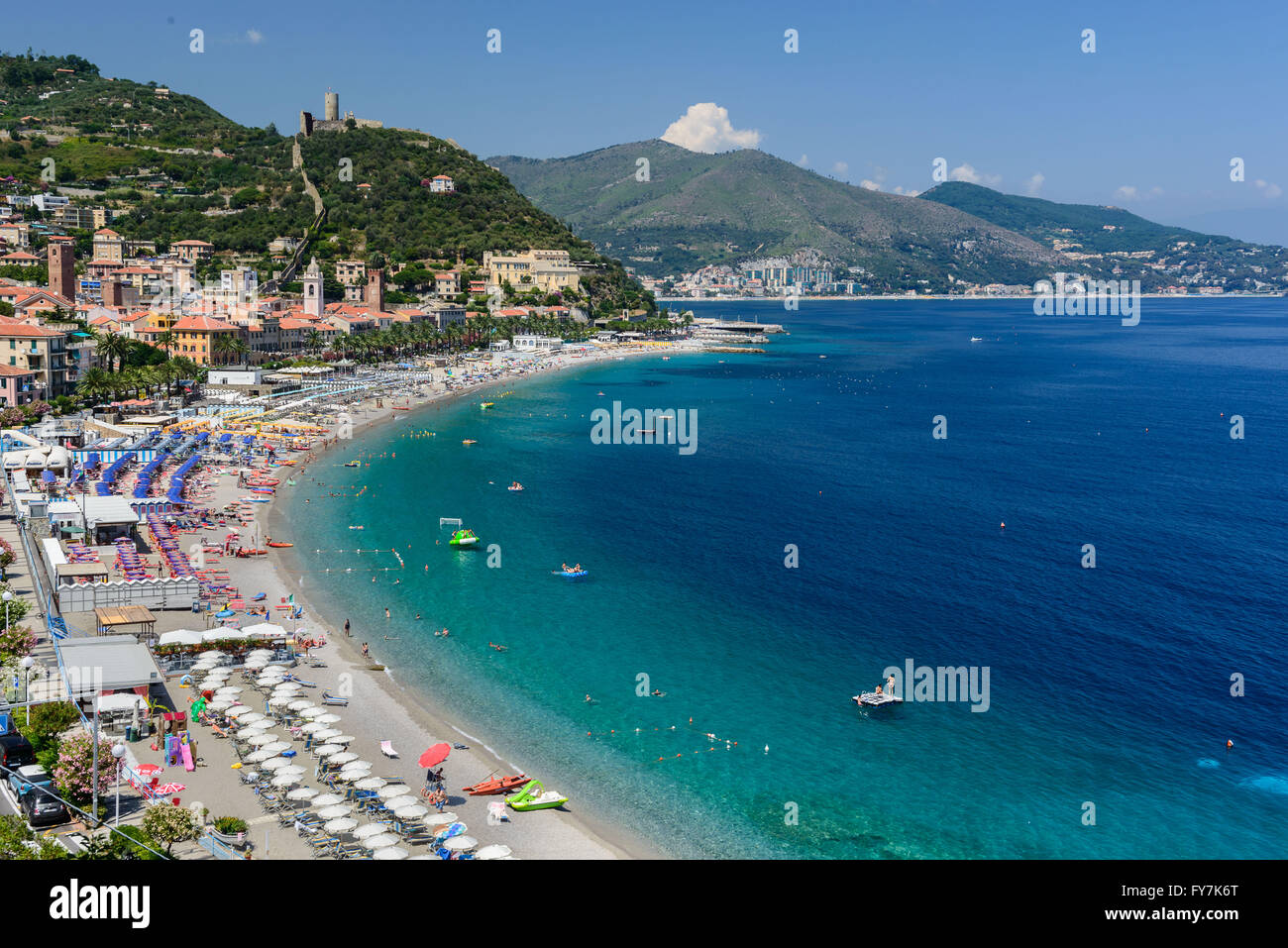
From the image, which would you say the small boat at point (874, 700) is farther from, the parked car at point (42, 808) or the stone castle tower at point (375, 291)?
the stone castle tower at point (375, 291)

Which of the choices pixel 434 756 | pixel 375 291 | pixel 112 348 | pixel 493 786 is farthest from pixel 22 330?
pixel 375 291

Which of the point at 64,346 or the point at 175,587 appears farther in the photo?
the point at 64,346

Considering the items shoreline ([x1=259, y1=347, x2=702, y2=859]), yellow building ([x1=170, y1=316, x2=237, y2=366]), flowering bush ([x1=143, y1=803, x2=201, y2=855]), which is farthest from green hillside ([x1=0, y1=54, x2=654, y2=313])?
flowering bush ([x1=143, y1=803, x2=201, y2=855])

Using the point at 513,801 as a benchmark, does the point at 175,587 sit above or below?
above

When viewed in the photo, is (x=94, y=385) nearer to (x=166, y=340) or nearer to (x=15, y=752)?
(x=166, y=340)

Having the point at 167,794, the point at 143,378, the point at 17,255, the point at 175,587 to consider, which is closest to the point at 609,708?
the point at 167,794

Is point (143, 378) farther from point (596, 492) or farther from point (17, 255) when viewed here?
point (17, 255)

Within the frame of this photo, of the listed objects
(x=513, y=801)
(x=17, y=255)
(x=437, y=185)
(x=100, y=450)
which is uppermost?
(x=437, y=185)

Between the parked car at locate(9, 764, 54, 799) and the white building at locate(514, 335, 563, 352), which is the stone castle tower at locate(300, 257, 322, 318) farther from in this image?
the parked car at locate(9, 764, 54, 799)
